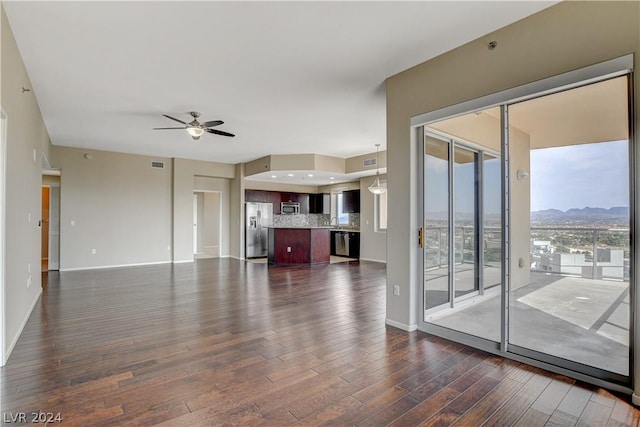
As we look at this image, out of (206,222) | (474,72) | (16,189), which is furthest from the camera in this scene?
(206,222)

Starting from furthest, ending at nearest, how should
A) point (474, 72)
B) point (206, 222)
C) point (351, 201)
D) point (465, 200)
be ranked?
point (206, 222) → point (351, 201) → point (465, 200) → point (474, 72)

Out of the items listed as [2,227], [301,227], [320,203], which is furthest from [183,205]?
[2,227]

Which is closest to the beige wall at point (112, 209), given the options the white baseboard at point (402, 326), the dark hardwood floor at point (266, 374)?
the dark hardwood floor at point (266, 374)

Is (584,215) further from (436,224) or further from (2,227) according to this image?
(2,227)

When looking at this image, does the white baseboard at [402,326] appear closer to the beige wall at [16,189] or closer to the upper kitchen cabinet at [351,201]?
the beige wall at [16,189]

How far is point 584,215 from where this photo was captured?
270 centimetres

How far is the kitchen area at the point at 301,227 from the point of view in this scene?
8617mm

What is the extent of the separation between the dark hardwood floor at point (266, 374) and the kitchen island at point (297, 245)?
13.4 ft

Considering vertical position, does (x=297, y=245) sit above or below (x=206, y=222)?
below

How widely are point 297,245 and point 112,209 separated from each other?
4.68 meters

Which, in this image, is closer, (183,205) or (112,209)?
(112,209)

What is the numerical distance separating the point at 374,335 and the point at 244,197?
7.31 metres

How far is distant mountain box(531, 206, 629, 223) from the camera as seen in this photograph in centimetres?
241

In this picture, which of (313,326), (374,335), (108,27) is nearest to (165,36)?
(108,27)
